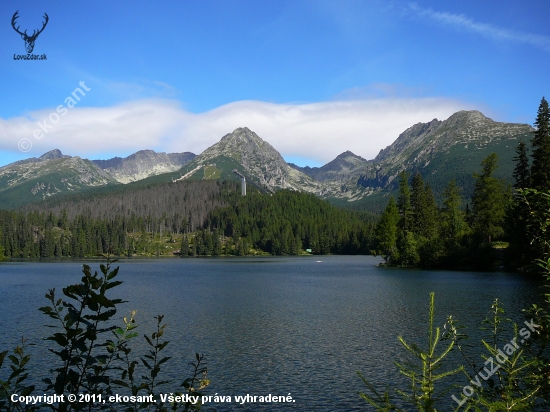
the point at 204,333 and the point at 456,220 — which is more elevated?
the point at 456,220

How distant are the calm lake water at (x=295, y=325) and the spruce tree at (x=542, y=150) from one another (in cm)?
1571

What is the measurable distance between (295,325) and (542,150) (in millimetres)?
49540

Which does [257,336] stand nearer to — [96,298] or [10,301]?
[96,298]

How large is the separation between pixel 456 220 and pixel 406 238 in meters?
11.4

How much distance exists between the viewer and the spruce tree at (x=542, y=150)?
63.5m

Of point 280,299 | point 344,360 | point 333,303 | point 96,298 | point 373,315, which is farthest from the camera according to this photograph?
point 280,299

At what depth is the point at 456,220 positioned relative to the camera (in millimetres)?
95938

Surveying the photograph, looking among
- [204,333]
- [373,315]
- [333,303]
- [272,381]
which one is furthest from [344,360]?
[333,303]

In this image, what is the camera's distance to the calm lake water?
76.4 feet

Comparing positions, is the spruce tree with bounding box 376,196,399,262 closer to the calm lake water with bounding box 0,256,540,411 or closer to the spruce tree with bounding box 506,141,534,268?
the spruce tree with bounding box 506,141,534,268

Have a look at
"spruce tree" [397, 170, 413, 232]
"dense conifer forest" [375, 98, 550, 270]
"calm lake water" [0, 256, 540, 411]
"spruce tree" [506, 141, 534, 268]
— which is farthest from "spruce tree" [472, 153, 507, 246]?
"calm lake water" [0, 256, 540, 411]

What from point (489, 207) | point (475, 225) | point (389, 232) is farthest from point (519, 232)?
point (389, 232)

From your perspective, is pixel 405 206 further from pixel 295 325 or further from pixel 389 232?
pixel 295 325

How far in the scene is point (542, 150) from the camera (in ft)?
212
